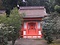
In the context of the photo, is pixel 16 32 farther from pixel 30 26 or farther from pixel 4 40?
pixel 30 26

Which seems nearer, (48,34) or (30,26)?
(48,34)

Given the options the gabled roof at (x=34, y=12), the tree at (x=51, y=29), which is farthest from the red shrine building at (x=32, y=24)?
the tree at (x=51, y=29)

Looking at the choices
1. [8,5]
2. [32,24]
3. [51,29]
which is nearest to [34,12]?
[32,24]

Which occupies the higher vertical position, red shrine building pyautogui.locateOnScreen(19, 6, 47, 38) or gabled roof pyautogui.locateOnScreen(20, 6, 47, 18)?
gabled roof pyautogui.locateOnScreen(20, 6, 47, 18)

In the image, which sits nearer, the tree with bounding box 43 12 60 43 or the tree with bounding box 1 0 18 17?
the tree with bounding box 43 12 60 43

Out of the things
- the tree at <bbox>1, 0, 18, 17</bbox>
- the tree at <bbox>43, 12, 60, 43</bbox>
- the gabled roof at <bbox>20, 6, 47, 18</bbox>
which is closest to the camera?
the tree at <bbox>43, 12, 60, 43</bbox>

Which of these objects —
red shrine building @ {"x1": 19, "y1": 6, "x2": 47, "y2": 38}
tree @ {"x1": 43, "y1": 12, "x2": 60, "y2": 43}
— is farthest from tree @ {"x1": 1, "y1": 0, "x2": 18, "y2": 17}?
tree @ {"x1": 43, "y1": 12, "x2": 60, "y2": 43}

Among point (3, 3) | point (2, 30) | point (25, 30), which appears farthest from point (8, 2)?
point (2, 30)

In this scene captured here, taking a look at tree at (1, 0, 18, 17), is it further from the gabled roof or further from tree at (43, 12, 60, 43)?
tree at (43, 12, 60, 43)

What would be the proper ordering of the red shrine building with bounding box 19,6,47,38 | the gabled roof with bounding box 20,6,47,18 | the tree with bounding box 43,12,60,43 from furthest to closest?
the gabled roof with bounding box 20,6,47,18 → the red shrine building with bounding box 19,6,47,38 → the tree with bounding box 43,12,60,43

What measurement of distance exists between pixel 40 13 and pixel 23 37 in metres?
3.94

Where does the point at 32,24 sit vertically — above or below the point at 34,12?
below

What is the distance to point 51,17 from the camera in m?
22.5

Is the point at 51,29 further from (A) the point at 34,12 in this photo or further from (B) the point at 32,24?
(A) the point at 34,12
